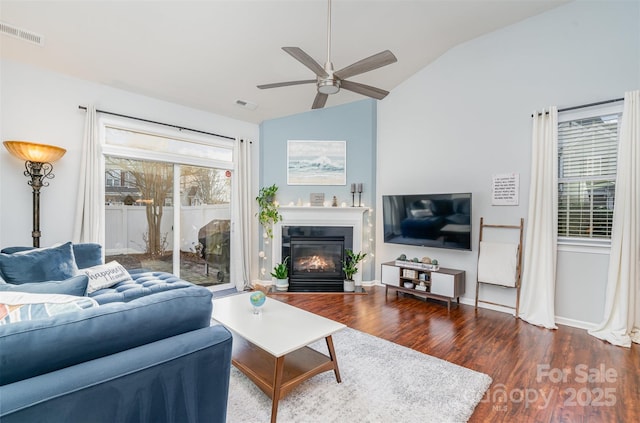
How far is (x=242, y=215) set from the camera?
16.5 feet

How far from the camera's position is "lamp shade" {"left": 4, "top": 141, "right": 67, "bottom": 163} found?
289cm

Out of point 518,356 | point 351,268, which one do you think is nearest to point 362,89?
point 518,356

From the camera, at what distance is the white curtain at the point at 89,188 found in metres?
3.49

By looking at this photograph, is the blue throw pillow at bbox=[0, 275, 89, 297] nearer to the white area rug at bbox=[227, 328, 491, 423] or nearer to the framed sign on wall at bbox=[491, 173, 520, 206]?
the white area rug at bbox=[227, 328, 491, 423]

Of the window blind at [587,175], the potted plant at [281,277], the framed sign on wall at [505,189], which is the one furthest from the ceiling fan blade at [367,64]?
the potted plant at [281,277]

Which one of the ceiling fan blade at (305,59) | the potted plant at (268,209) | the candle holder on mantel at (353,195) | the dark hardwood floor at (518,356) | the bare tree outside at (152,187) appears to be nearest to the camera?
the dark hardwood floor at (518,356)

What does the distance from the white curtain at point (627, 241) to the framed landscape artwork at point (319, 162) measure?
347 centimetres

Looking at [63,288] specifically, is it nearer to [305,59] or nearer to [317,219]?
[305,59]

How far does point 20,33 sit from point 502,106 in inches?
211

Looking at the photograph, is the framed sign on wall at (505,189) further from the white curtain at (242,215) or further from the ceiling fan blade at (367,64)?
the white curtain at (242,215)

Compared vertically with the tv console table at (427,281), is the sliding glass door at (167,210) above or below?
above

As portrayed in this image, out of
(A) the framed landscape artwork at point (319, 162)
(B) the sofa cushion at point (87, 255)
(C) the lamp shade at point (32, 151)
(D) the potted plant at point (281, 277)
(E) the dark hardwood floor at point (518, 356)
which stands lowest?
(E) the dark hardwood floor at point (518, 356)

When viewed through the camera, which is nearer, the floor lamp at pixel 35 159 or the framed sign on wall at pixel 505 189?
the floor lamp at pixel 35 159

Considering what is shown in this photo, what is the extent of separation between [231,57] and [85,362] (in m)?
3.45
